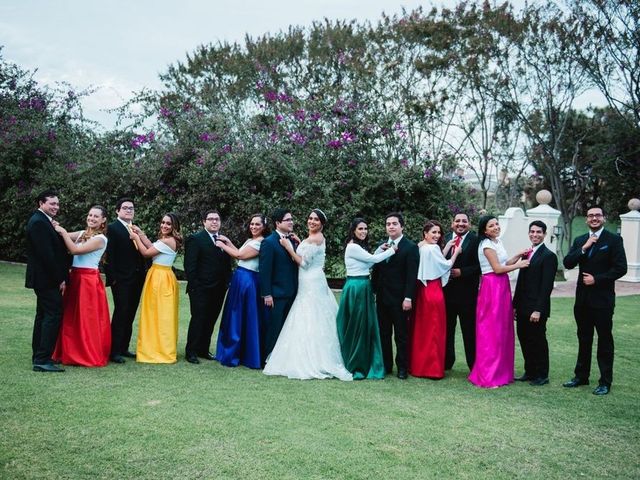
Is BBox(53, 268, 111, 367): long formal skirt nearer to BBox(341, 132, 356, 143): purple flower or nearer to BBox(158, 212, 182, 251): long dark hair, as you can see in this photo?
BBox(158, 212, 182, 251): long dark hair

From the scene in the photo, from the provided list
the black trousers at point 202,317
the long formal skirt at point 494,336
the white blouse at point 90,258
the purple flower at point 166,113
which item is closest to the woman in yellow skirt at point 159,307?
the black trousers at point 202,317

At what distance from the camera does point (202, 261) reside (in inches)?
297

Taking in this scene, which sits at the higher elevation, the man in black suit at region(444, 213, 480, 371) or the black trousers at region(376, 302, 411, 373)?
the man in black suit at region(444, 213, 480, 371)

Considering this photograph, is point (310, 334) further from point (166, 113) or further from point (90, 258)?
point (166, 113)

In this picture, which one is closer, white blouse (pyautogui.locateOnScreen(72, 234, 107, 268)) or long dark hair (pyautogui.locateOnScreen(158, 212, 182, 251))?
white blouse (pyautogui.locateOnScreen(72, 234, 107, 268))

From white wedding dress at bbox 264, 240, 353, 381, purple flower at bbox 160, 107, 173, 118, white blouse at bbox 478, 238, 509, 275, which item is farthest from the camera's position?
purple flower at bbox 160, 107, 173, 118

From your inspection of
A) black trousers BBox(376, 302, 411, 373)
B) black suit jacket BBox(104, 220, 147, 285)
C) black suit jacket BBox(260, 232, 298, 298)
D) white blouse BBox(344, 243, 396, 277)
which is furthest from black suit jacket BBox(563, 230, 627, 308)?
black suit jacket BBox(104, 220, 147, 285)

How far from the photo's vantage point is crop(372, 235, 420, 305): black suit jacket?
7055mm

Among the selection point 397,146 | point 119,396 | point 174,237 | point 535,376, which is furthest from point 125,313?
point 397,146

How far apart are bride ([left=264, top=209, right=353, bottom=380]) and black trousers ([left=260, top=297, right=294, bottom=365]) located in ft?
0.54

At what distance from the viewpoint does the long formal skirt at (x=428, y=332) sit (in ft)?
23.0

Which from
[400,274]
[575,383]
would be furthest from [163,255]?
[575,383]

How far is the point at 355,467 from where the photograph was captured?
425cm

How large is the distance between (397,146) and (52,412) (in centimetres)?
1124
